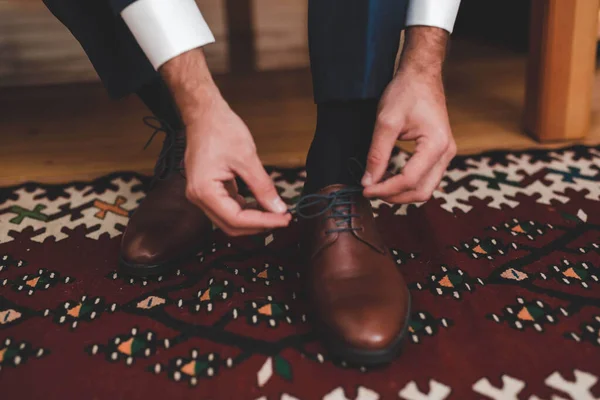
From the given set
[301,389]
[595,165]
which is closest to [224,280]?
[301,389]

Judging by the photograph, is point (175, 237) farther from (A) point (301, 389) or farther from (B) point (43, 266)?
(A) point (301, 389)

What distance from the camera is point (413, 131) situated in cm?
57

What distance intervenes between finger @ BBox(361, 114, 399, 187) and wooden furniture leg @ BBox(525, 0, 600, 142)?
2.13 ft

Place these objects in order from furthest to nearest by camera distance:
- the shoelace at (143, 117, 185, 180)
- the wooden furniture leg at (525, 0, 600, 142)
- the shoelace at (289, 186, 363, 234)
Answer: the wooden furniture leg at (525, 0, 600, 142), the shoelace at (143, 117, 185, 180), the shoelace at (289, 186, 363, 234)

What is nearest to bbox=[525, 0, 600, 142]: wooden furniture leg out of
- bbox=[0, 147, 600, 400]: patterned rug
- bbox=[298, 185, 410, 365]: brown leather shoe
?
bbox=[0, 147, 600, 400]: patterned rug

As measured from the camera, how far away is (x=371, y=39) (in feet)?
1.98

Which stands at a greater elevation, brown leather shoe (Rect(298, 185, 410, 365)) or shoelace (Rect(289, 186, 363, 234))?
shoelace (Rect(289, 186, 363, 234))

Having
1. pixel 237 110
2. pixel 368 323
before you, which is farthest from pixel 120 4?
pixel 237 110

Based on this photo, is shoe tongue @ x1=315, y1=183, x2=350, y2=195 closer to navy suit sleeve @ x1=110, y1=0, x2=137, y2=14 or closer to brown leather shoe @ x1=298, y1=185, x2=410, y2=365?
brown leather shoe @ x1=298, y1=185, x2=410, y2=365

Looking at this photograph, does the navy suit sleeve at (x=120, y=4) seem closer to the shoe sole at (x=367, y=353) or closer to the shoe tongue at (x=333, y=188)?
the shoe tongue at (x=333, y=188)

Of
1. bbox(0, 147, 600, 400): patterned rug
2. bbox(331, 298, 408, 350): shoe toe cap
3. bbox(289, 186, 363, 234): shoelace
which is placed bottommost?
bbox(0, 147, 600, 400): patterned rug

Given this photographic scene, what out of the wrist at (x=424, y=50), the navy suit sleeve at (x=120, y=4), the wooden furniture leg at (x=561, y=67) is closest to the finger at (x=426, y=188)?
the wrist at (x=424, y=50)

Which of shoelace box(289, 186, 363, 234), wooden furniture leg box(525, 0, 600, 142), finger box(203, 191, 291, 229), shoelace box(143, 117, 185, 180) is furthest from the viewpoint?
wooden furniture leg box(525, 0, 600, 142)

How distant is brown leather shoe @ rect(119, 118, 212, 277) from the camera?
693 millimetres
